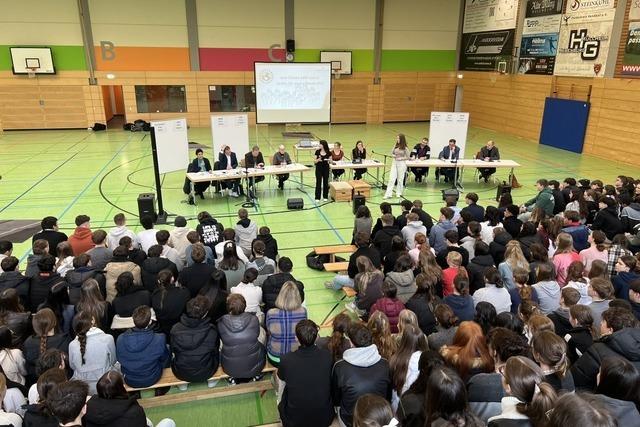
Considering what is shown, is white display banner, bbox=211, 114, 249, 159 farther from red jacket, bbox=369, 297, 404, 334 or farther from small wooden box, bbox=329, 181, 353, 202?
red jacket, bbox=369, 297, 404, 334

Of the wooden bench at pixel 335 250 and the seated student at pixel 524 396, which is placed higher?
the seated student at pixel 524 396

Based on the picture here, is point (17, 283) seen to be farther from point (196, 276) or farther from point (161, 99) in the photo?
point (161, 99)

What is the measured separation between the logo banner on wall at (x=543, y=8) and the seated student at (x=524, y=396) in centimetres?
2203

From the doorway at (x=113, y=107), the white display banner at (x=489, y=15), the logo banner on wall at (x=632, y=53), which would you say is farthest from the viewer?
the doorway at (x=113, y=107)

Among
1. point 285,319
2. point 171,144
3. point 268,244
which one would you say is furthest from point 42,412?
point 171,144

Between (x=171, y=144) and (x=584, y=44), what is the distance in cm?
1763

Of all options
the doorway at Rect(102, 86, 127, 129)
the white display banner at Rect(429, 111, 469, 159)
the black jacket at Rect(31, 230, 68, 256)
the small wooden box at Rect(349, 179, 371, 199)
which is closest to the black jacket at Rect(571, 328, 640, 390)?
the black jacket at Rect(31, 230, 68, 256)

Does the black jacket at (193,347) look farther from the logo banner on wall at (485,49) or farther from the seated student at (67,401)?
the logo banner on wall at (485,49)

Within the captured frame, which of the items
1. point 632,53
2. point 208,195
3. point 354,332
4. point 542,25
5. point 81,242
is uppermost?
point 542,25

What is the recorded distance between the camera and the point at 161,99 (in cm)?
2661

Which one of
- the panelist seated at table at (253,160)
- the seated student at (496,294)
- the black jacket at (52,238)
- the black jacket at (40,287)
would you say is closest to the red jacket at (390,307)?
the seated student at (496,294)

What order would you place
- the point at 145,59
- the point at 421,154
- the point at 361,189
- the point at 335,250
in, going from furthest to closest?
the point at 145,59
the point at 421,154
the point at 361,189
the point at 335,250

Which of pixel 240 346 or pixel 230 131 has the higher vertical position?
pixel 230 131

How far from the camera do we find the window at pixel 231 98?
27031 mm
